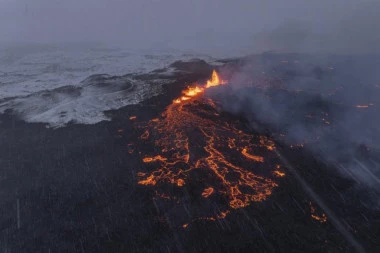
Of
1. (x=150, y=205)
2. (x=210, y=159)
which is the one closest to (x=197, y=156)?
(x=210, y=159)

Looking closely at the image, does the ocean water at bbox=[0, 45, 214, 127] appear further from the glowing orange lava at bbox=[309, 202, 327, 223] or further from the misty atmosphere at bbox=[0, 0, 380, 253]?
A: the glowing orange lava at bbox=[309, 202, 327, 223]

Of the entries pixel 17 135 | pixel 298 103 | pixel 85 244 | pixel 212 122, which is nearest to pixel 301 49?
pixel 298 103

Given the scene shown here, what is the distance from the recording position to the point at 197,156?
15.5 m

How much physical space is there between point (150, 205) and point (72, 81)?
74.4ft

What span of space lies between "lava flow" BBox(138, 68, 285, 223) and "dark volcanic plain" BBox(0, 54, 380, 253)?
0.21 metres

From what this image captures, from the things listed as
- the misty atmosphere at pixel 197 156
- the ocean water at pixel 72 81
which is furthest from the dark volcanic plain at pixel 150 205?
the ocean water at pixel 72 81

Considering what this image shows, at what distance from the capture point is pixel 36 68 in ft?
121

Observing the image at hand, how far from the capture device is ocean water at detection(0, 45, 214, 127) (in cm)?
2306

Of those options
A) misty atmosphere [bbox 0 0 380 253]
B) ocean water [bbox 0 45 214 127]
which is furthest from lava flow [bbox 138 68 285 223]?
ocean water [bbox 0 45 214 127]

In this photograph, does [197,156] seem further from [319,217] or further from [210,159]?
[319,217]

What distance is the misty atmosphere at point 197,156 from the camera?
10805 mm

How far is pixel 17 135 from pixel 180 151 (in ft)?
37.4

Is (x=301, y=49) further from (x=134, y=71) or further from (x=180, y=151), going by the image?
(x=180, y=151)

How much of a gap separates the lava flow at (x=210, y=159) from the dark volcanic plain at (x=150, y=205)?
0.70 feet
